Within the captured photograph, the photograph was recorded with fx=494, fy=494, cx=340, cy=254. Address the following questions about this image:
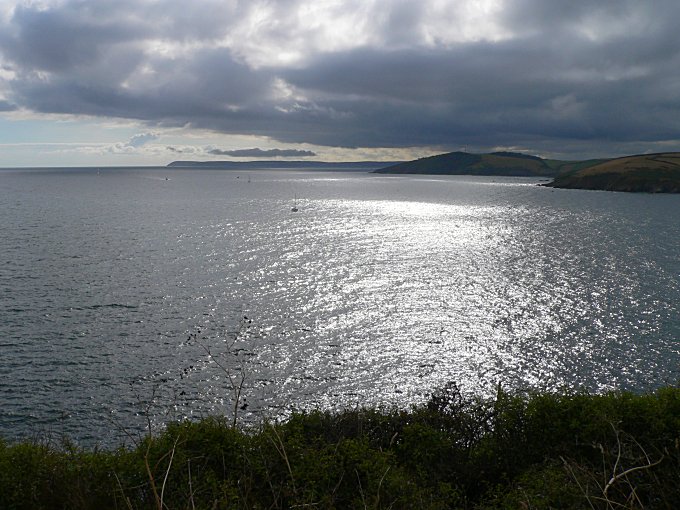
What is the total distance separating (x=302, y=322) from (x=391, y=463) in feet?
119

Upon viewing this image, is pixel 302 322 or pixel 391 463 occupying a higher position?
pixel 391 463

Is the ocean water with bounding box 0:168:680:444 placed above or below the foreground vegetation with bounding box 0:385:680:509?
below

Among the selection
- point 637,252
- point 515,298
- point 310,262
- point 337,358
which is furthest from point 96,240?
point 637,252

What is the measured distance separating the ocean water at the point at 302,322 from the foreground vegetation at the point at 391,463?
11.7 feet

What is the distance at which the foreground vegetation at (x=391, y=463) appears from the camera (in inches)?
736

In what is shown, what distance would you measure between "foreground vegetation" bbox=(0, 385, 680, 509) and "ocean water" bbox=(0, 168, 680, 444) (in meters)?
3.58

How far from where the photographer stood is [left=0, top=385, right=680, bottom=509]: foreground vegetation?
1870 centimetres

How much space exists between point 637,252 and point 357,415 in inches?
3616

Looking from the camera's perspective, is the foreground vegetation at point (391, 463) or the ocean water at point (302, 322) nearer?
the foreground vegetation at point (391, 463)

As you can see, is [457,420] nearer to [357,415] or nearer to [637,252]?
[357,415]

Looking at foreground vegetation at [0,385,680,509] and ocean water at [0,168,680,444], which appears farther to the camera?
ocean water at [0,168,680,444]

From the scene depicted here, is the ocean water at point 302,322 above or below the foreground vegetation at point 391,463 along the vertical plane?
below

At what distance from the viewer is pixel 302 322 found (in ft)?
191

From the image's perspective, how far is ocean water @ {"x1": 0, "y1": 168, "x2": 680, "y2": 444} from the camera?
4078cm
